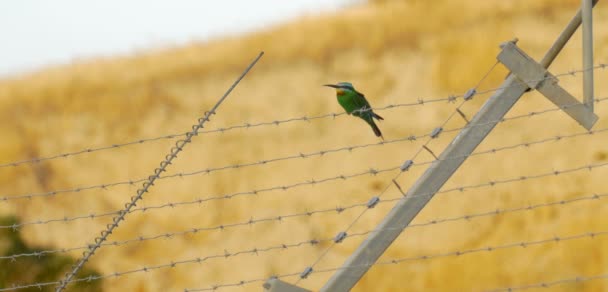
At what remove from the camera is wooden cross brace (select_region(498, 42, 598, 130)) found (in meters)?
4.80

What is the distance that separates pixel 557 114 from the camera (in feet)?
48.5

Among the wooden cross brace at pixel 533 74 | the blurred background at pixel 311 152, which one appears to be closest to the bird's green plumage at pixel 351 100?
the wooden cross brace at pixel 533 74

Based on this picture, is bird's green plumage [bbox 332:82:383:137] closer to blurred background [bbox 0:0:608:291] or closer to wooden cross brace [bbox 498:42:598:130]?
wooden cross brace [bbox 498:42:598:130]

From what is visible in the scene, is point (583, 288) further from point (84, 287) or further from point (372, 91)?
point (84, 287)

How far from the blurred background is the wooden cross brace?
8393mm

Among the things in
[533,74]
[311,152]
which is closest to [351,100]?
[533,74]

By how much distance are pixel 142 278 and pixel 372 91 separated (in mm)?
3984

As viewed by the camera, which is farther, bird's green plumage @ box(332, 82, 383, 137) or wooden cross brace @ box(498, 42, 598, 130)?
bird's green plumage @ box(332, 82, 383, 137)

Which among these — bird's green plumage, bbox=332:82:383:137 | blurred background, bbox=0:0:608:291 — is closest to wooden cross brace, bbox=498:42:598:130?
bird's green plumage, bbox=332:82:383:137

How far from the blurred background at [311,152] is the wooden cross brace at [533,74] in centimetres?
839

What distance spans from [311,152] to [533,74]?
10977 mm

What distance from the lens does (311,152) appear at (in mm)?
15750

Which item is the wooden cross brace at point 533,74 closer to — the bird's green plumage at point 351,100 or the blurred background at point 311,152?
the bird's green plumage at point 351,100

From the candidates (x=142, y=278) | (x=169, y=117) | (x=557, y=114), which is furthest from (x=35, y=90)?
(x=557, y=114)
